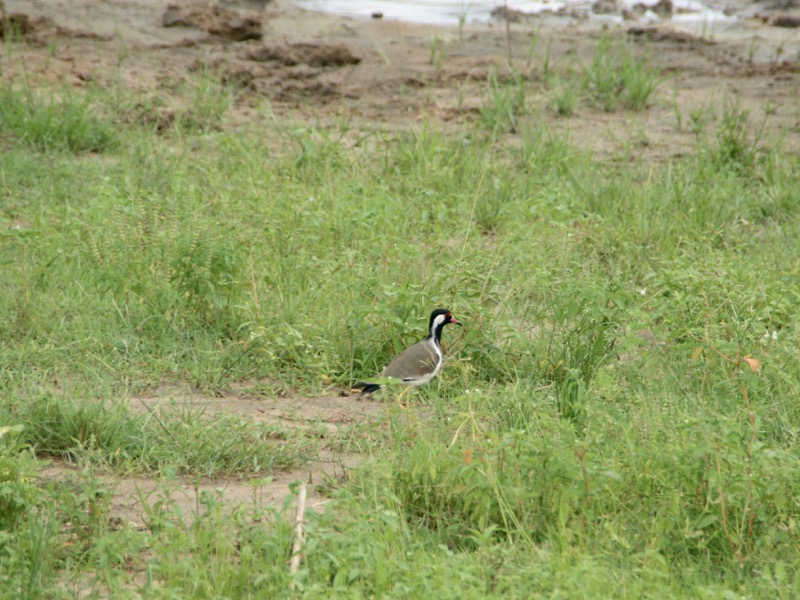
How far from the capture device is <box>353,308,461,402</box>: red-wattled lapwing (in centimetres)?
536

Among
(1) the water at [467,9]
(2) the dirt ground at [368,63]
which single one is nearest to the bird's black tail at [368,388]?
(2) the dirt ground at [368,63]

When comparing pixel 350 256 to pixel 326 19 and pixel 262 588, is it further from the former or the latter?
pixel 326 19

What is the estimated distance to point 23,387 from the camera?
5148 millimetres

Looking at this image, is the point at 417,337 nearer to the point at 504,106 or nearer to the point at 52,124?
the point at 504,106

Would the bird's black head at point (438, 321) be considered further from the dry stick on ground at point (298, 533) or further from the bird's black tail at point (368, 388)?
the dry stick on ground at point (298, 533)

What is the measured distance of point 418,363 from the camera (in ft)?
17.6

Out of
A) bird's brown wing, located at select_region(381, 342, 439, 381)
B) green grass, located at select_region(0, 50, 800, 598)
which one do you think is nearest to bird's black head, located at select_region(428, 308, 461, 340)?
bird's brown wing, located at select_region(381, 342, 439, 381)

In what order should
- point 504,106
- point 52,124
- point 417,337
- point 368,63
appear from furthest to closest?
point 368,63 → point 504,106 → point 52,124 → point 417,337

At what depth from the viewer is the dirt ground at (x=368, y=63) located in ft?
30.7

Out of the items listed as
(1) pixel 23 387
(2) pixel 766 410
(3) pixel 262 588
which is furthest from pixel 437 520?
(1) pixel 23 387

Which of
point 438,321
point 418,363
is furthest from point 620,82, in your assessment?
point 418,363

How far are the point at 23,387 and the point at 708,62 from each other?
312 inches

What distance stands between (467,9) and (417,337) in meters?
8.53

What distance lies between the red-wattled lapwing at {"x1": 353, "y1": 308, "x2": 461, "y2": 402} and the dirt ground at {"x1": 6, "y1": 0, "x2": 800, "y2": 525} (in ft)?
12.8
